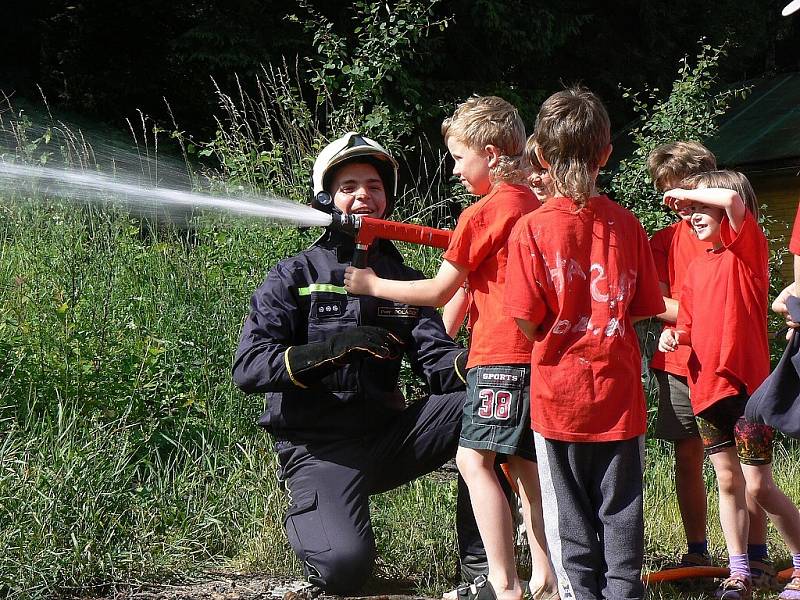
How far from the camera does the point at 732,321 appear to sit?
157 inches

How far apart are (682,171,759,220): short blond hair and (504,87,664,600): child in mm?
1077

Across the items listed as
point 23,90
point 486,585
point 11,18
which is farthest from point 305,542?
point 11,18

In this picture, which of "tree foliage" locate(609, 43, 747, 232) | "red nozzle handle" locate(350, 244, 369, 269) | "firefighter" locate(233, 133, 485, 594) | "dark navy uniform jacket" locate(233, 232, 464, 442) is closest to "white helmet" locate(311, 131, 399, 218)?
"firefighter" locate(233, 133, 485, 594)

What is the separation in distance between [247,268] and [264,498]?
1511mm

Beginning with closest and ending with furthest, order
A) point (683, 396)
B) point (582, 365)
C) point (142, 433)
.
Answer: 1. point (582, 365)
2. point (683, 396)
3. point (142, 433)

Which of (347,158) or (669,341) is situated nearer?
(347,158)

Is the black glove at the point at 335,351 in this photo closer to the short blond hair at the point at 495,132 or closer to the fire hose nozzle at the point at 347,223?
the fire hose nozzle at the point at 347,223

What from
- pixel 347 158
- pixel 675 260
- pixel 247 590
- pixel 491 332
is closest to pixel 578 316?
pixel 491 332

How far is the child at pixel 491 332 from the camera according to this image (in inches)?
135

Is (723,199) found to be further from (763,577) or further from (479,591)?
(479,591)

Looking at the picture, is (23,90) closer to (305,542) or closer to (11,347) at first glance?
(11,347)

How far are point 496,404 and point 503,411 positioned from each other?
1.3 inches

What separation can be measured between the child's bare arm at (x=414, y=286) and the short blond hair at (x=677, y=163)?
4.46ft

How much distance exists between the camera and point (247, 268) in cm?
554
